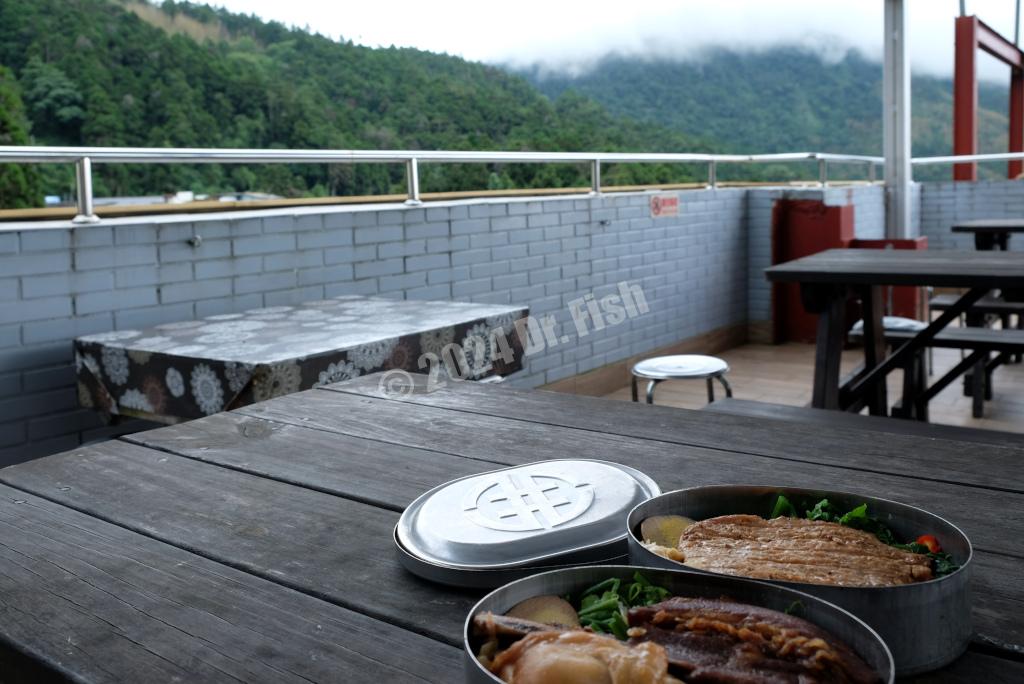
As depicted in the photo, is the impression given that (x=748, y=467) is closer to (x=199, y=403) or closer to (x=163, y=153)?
(x=199, y=403)

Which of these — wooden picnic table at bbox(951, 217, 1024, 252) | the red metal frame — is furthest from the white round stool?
the red metal frame

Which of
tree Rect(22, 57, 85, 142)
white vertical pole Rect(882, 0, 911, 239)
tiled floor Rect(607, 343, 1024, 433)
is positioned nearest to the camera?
tiled floor Rect(607, 343, 1024, 433)

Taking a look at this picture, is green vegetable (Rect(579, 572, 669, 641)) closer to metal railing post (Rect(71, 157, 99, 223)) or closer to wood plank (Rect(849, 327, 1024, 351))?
metal railing post (Rect(71, 157, 99, 223))

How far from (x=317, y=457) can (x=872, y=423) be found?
1.68 meters

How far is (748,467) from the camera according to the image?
100 cm

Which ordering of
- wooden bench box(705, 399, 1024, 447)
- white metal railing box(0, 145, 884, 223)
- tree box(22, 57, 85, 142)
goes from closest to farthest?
wooden bench box(705, 399, 1024, 447), white metal railing box(0, 145, 884, 223), tree box(22, 57, 85, 142)

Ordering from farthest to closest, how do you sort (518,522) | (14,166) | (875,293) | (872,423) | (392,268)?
(14,166) < (392,268) < (875,293) < (872,423) < (518,522)

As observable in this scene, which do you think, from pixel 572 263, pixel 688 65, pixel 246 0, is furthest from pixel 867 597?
pixel 688 65

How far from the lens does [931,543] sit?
63 cm

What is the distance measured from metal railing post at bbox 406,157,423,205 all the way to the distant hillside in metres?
11.7

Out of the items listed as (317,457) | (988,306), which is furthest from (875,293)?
(317,457)

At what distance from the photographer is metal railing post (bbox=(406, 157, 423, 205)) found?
12.1 feet

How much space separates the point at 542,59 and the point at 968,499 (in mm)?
14029

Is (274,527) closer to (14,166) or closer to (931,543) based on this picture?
(931,543)
